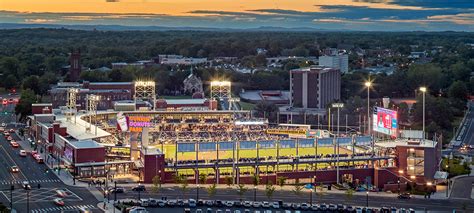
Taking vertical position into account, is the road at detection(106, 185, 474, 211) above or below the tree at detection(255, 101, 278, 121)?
below

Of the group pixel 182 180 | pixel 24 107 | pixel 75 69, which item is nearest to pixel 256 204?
pixel 182 180

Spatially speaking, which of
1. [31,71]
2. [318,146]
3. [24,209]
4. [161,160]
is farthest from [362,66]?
[24,209]

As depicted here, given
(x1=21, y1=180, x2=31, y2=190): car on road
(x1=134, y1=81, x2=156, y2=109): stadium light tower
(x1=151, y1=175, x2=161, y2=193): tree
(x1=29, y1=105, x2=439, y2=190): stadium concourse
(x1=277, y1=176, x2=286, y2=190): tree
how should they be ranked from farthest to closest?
(x1=134, y1=81, x2=156, y2=109): stadium light tower → (x1=29, y1=105, x2=439, y2=190): stadium concourse → (x1=277, y1=176, x2=286, y2=190): tree → (x1=151, y1=175, x2=161, y2=193): tree → (x1=21, y1=180, x2=31, y2=190): car on road

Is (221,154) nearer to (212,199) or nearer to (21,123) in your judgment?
(212,199)

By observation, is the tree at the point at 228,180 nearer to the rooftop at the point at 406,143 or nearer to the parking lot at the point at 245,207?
the parking lot at the point at 245,207

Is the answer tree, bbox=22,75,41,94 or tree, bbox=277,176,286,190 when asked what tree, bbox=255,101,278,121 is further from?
tree, bbox=277,176,286,190

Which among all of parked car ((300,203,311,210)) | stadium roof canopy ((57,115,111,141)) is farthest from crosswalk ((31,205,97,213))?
stadium roof canopy ((57,115,111,141))
